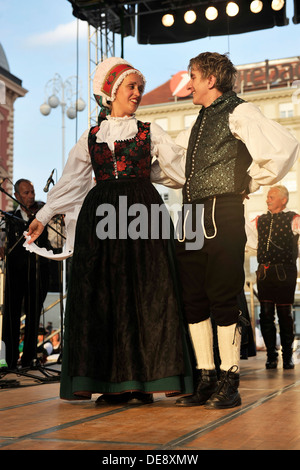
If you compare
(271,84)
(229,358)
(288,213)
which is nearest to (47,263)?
(288,213)

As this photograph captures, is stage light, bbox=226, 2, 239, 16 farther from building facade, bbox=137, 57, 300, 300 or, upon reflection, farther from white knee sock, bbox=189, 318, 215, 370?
building facade, bbox=137, 57, 300, 300

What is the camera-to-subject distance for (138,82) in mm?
3396

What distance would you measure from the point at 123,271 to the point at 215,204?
1.82 ft

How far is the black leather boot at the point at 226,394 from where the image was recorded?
284 cm

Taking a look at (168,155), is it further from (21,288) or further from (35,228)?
(21,288)

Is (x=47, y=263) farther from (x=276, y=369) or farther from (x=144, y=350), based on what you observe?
(x=144, y=350)

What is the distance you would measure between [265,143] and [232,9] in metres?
5.79

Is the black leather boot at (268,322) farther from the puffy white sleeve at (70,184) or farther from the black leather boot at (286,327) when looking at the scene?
the puffy white sleeve at (70,184)

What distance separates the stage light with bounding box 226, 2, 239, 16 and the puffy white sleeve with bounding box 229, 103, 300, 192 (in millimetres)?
5560

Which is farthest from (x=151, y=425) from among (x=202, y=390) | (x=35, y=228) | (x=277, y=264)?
(x=277, y=264)

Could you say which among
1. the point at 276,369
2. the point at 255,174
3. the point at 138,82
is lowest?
the point at 276,369

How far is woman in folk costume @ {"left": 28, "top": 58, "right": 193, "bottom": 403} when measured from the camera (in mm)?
3016

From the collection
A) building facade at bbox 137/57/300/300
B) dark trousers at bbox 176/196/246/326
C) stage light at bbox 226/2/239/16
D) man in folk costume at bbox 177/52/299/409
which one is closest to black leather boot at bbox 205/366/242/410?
man in folk costume at bbox 177/52/299/409

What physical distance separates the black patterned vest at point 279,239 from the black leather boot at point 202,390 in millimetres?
2655
